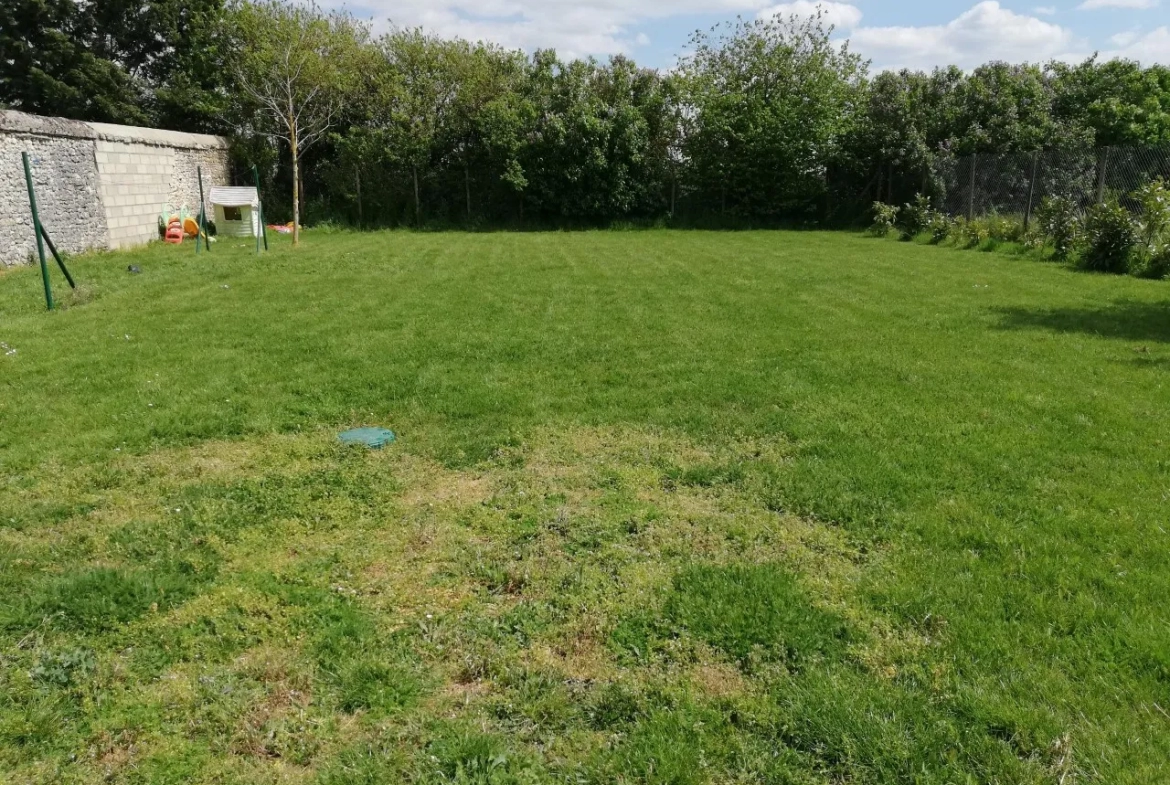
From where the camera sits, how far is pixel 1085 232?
42.3ft

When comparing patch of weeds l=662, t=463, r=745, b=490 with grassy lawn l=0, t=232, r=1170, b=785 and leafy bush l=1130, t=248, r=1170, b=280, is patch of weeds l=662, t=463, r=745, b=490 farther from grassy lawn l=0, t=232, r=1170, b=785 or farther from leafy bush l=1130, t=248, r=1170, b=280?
leafy bush l=1130, t=248, r=1170, b=280

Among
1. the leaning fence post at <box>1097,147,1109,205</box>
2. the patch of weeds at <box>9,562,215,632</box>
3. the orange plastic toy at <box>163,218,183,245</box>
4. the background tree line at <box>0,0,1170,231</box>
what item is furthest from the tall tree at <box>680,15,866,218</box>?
the patch of weeds at <box>9,562,215,632</box>

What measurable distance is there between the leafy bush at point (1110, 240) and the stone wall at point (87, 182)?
A: 1740 centimetres

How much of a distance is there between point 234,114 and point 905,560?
24026mm

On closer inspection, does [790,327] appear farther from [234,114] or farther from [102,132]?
[234,114]

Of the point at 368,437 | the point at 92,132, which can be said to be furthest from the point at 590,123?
the point at 368,437

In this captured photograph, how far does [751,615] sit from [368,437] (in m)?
2.91

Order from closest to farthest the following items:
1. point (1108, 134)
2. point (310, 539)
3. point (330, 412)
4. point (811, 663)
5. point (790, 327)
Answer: point (811, 663) < point (310, 539) < point (330, 412) < point (790, 327) < point (1108, 134)

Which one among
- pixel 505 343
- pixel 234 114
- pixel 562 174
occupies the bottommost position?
pixel 505 343

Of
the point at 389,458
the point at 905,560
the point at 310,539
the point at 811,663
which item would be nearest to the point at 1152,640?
the point at 905,560

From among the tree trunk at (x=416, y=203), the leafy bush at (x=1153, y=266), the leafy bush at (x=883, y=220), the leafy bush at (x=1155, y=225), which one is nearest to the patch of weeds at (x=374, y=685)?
the leafy bush at (x=1153, y=266)

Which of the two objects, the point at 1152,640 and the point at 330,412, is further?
the point at 330,412

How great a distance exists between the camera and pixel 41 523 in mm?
3816

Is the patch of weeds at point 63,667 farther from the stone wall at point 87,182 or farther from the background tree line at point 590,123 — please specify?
the background tree line at point 590,123
